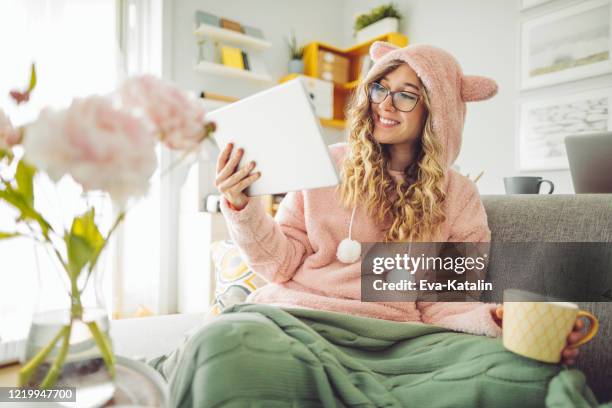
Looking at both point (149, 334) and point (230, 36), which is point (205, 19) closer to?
point (230, 36)

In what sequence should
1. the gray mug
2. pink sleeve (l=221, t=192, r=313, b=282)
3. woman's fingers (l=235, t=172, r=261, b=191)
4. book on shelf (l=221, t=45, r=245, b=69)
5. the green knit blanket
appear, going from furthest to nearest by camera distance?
book on shelf (l=221, t=45, r=245, b=69), the gray mug, pink sleeve (l=221, t=192, r=313, b=282), woman's fingers (l=235, t=172, r=261, b=191), the green knit blanket

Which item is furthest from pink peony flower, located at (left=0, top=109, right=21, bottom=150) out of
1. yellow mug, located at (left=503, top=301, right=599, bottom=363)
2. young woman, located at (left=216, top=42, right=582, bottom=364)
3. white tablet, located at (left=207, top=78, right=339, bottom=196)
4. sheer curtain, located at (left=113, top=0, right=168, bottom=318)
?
sheer curtain, located at (left=113, top=0, right=168, bottom=318)

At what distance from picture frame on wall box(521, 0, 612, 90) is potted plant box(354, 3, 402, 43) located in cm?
88

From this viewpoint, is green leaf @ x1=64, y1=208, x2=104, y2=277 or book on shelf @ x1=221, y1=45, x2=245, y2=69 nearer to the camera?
green leaf @ x1=64, y1=208, x2=104, y2=277

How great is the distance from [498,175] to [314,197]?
1831mm

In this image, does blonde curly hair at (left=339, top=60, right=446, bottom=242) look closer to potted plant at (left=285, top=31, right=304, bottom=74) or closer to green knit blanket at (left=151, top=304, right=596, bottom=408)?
green knit blanket at (left=151, top=304, right=596, bottom=408)

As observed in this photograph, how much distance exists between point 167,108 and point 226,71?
244 centimetres

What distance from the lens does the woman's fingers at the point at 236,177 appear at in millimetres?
792

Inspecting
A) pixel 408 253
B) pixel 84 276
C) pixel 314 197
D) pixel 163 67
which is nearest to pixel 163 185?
pixel 163 67

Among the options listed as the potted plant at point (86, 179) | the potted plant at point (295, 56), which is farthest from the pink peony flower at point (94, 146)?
the potted plant at point (295, 56)

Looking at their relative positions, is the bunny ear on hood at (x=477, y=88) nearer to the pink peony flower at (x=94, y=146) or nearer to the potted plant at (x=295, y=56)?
the pink peony flower at (x=94, y=146)

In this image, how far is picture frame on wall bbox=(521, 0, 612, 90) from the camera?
2049 millimetres

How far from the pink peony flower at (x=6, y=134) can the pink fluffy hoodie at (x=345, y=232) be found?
541 millimetres

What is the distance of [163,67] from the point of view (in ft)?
8.08
